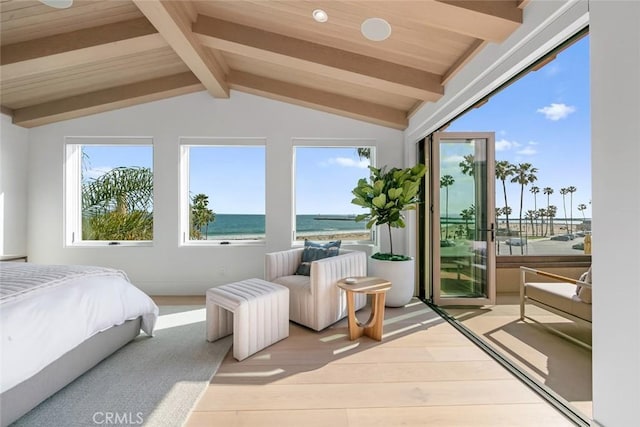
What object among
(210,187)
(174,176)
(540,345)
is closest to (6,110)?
(174,176)

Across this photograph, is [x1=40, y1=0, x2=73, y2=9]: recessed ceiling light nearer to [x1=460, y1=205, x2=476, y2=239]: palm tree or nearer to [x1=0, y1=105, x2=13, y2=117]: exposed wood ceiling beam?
[x1=0, y1=105, x2=13, y2=117]: exposed wood ceiling beam

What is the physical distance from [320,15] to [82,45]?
2327 millimetres

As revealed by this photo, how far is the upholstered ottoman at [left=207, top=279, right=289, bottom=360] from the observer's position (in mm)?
2205

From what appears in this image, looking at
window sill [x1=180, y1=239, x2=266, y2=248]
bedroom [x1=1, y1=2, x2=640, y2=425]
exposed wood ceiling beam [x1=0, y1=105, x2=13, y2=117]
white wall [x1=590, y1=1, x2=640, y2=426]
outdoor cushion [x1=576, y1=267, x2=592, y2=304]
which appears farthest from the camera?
window sill [x1=180, y1=239, x2=266, y2=248]

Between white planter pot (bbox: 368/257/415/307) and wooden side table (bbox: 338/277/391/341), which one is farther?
white planter pot (bbox: 368/257/415/307)

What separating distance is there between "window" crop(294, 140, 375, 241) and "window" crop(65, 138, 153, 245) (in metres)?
2.24

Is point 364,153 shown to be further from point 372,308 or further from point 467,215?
point 372,308

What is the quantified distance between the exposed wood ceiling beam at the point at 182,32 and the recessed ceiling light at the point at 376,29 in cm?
157

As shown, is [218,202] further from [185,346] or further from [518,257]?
[518,257]

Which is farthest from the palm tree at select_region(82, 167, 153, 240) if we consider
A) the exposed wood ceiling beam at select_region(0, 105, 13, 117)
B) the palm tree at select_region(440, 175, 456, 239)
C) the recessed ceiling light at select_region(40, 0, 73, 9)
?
the palm tree at select_region(440, 175, 456, 239)

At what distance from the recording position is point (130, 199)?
13.9 feet

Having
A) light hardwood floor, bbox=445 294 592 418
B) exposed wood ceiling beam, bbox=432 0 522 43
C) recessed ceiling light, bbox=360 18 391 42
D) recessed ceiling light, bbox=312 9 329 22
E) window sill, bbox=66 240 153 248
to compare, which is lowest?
light hardwood floor, bbox=445 294 592 418

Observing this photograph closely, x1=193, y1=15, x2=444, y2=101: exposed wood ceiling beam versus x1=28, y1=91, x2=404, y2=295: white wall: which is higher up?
x1=193, y1=15, x2=444, y2=101: exposed wood ceiling beam

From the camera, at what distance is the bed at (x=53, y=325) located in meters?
1.45
